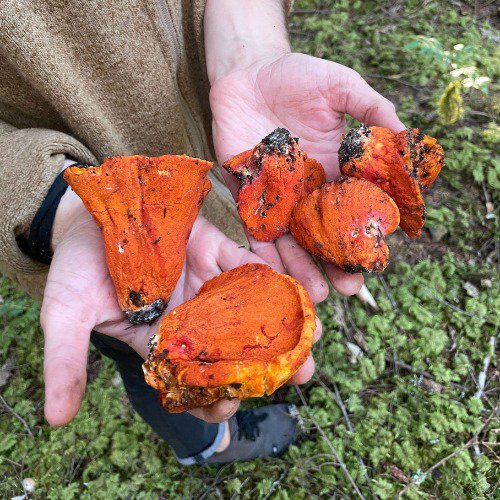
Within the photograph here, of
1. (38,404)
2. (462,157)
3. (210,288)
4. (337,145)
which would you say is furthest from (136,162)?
(462,157)

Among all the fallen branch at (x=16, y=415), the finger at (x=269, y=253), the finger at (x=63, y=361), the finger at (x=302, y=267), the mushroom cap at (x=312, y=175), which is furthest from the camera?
the fallen branch at (x=16, y=415)

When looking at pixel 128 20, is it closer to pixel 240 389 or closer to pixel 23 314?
pixel 240 389

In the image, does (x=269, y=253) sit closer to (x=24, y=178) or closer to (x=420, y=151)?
(x=420, y=151)

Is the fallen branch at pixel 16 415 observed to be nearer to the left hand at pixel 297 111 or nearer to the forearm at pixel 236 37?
the left hand at pixel 297 111

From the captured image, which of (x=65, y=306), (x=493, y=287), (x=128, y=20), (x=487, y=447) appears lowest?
(x=487, y=447)

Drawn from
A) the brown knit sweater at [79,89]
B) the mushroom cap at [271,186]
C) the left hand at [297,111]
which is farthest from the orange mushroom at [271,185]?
the brown knit sweater at [79,89]

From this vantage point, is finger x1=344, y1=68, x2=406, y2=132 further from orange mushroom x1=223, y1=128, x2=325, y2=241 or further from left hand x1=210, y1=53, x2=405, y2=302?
orange mushroom x1=223, y1=128, x2=325, y2=241
